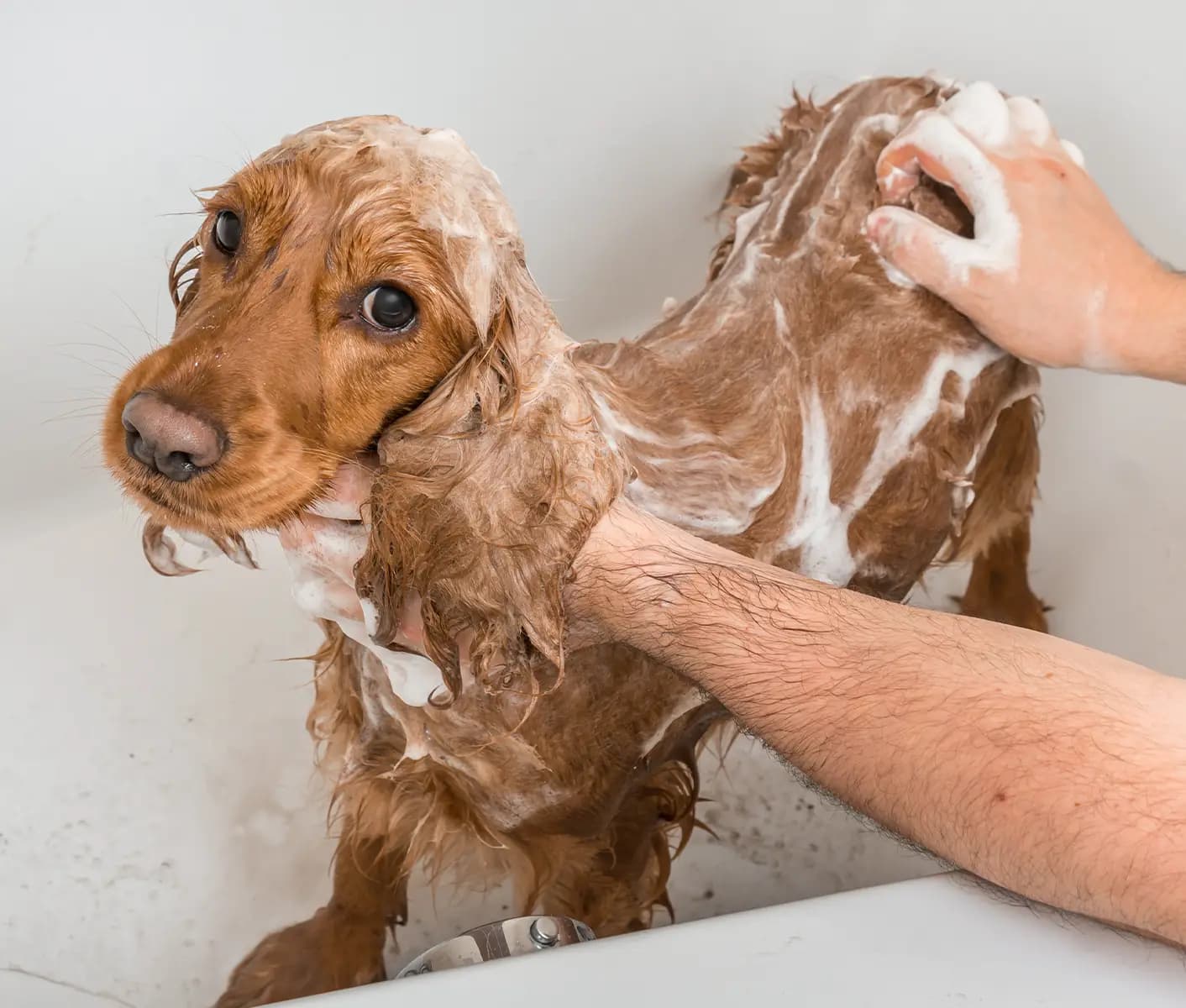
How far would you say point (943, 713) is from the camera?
963mm

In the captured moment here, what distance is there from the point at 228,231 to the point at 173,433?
0.64 ft

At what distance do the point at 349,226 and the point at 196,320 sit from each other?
0.15 metres

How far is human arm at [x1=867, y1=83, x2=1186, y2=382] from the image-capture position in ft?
4.40

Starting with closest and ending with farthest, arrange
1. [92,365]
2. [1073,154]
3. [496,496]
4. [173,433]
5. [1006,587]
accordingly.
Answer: [173,433], [496,496], [1073,154], [92,365], [1006,587]

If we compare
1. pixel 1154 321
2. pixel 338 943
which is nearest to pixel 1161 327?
pixel 1154 321

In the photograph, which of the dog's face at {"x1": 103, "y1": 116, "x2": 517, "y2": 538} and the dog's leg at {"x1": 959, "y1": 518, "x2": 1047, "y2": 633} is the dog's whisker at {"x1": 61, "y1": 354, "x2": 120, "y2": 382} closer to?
the dog's face at {"x1": 103, "y1": 116, "x2": 517, "y2": 538}

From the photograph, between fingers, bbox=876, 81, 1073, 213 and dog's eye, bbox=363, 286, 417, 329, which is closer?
dog's eye, bbox=363, 286, 417, 329

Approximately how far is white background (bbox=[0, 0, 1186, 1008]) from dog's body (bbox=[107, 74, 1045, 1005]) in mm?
188

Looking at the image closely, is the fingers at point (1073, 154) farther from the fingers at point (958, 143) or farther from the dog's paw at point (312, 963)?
the dog's paw at point (312, 963)

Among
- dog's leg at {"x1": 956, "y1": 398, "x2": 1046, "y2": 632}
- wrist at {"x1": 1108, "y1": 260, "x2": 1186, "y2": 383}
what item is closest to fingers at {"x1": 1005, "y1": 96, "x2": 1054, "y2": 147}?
wrist at {"x1": 1108, "y1": 260, "x2": 1186, "y2": 383}

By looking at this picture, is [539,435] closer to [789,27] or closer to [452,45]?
[452,45]

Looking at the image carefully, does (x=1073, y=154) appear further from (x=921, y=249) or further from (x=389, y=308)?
(x=389, y=308)

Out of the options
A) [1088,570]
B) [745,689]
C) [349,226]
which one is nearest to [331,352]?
[349,226]

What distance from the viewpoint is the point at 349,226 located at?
33.3 inches
